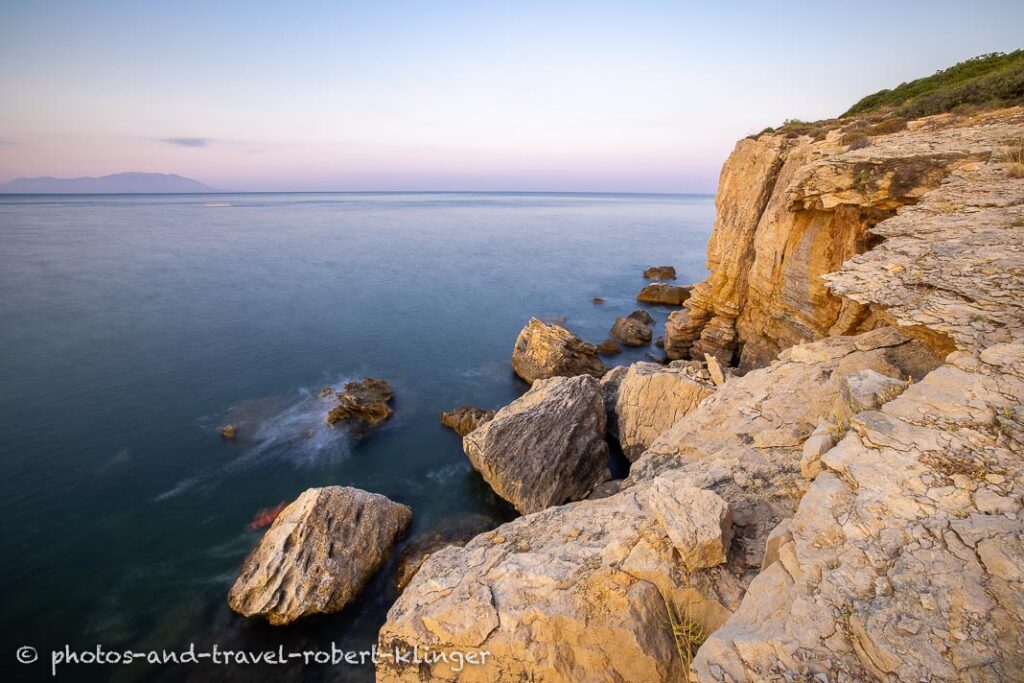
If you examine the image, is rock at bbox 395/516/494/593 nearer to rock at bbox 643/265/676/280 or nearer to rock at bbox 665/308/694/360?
rock at bbox 665/308/694/360

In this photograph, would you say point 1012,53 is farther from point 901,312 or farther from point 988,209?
point 901,312

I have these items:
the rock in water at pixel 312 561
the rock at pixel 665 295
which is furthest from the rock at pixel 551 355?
the rock at pixel 665 295

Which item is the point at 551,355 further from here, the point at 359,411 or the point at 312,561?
the point at 312,561

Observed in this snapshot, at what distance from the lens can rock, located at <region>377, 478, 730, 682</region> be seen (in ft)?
20.3

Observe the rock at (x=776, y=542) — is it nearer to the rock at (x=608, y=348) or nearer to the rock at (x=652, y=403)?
the rock at (x=652, y=403)

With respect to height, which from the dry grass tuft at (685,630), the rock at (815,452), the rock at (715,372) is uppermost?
the rock at (815,452)

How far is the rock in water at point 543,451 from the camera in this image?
1481cm

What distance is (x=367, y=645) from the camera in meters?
11.1

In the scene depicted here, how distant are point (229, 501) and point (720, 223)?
2635 cm

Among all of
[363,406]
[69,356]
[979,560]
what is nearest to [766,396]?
[979,560]

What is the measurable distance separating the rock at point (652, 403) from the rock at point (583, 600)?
901 cm

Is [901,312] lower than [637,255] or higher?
higher

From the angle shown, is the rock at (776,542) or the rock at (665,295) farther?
the rock at (665,295)

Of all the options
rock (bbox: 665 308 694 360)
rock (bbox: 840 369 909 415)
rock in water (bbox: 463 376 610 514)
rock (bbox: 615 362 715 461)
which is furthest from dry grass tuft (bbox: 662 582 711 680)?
rock (bbox: 665 308 694 360)
